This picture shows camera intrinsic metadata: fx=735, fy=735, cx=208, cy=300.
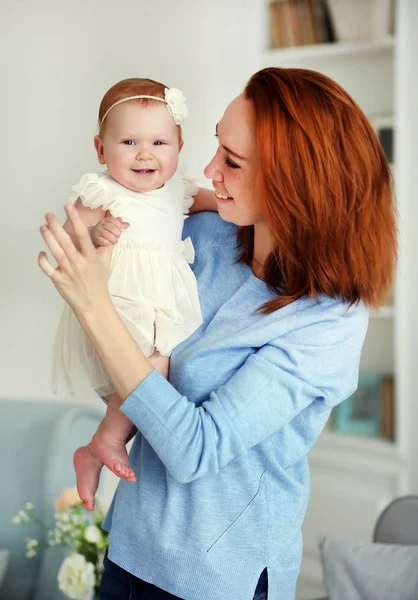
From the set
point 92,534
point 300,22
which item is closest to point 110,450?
point 92,534

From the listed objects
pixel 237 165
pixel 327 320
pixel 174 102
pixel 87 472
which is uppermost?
pixel 174 102

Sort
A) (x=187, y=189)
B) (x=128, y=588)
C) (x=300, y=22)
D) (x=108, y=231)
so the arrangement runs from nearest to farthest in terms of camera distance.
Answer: (x=108, y=231)
(x=128, y=588)
(x=187, y=189)
(x=300, y=22)

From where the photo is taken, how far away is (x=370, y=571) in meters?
1.96

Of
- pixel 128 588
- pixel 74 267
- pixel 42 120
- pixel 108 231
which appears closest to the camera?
pixel 74 267

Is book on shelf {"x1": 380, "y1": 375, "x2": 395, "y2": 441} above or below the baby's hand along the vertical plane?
below

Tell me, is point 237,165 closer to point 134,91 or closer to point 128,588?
point 134,91

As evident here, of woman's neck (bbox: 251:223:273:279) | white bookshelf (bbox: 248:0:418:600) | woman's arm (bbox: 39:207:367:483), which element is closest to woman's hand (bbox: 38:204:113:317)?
woman's arm (bbox: 39:207:367:483)

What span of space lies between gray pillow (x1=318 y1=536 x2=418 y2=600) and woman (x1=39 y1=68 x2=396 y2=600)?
27.5 inches

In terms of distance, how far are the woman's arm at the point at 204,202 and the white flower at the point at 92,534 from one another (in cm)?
98

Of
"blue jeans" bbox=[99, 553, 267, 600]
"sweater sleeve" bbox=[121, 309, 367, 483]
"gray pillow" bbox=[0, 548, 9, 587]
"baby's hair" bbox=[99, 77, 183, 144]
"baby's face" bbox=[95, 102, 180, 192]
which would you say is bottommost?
"gray pillow" bbox=[0, 548, 9, 587]

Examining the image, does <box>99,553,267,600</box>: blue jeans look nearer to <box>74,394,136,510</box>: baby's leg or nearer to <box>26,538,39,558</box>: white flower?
<box>74,394,136,510</box>: baby's leg

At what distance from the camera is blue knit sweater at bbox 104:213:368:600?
1.14 meters

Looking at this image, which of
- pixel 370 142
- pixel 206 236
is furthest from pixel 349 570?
pixel 370 142

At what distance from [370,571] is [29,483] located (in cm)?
98
